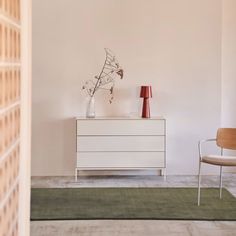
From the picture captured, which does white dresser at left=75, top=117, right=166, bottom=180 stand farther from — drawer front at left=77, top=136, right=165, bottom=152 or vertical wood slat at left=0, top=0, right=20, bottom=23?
vertical wood slat at left=0, top=0, right=20, bottom=23

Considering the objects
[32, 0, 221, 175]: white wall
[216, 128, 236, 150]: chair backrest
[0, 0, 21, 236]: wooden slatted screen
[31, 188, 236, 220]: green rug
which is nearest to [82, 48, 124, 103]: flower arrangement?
[32, 0, 221, 175]: white wall

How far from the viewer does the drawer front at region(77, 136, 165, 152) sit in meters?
5.66

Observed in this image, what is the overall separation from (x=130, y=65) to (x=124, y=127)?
858 millimetres

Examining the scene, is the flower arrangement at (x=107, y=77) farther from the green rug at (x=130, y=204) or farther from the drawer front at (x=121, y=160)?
the green rug at (x=130, y=204)

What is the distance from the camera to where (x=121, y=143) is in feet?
18.7

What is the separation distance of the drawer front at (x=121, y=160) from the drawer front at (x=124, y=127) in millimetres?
266

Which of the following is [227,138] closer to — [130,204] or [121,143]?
[130,204]

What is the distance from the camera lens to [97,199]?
15.7 ft

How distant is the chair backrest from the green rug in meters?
0.56

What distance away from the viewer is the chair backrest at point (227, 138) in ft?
15.9

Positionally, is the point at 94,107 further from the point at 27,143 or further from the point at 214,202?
the point at 27,143

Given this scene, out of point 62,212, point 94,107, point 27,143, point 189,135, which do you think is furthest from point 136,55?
point 27,143

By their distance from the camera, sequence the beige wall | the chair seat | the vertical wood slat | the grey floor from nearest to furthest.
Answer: the vertical wood slat < the grey floor < the chair seat < the beige wall

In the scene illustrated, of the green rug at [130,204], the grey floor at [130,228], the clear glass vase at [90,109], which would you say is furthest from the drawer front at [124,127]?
the grey floor at [130,228]
